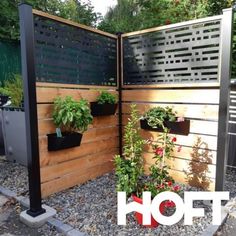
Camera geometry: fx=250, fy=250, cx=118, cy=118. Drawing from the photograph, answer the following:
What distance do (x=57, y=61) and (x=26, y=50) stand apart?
483mm

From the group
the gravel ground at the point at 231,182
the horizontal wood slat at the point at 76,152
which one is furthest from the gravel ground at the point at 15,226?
the gravel ground at the point at 231,182

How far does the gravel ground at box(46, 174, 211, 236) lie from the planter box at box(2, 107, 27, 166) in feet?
3.72

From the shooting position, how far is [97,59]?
2916mm

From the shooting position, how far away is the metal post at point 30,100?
1.99 m

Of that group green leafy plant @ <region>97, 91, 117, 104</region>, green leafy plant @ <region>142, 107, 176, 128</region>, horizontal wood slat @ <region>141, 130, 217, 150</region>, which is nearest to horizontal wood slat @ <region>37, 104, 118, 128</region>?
green leafy plant @ <region>97, 91, 117, 104</region>

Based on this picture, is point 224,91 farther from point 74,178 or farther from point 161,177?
point 74,178

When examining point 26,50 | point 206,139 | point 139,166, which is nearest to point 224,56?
point 206,139

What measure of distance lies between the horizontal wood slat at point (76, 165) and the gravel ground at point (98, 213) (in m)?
0.20

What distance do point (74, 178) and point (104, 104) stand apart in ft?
2.93

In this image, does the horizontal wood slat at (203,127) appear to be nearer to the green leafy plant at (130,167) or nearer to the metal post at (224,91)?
the metal post at (224,91)

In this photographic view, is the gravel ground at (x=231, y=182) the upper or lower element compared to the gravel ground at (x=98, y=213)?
upper

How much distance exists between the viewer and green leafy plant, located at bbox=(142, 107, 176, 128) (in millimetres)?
2592

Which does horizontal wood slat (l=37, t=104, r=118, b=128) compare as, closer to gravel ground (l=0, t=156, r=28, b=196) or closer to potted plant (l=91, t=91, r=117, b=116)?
potted plant (l=91, t=91, r=117, b=116)

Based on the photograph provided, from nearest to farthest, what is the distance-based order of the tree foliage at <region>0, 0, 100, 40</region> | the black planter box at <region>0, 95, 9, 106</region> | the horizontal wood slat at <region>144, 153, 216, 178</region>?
the horizontal wood slat at <region>144, 153, 216, 178</region>, the black planter box at <region>0, 95, 9, 106</region>, the tree foliage at <region>0, 0, 100, 40</region>
